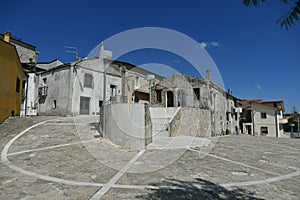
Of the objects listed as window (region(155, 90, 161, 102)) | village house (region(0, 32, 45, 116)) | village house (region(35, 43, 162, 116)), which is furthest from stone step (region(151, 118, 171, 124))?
village house (region(0, 32, 45, 116))

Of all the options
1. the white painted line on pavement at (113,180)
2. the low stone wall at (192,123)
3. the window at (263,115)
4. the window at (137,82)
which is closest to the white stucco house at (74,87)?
the window at (137,82)

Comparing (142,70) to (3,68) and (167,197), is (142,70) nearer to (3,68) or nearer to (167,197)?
(3,68)

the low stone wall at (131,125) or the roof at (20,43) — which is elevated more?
the roof at (20,43)

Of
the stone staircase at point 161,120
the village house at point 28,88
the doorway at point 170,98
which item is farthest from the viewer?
the village house at point 28,88

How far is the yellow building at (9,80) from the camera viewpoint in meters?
11.2

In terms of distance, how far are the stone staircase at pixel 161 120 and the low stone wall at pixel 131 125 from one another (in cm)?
337

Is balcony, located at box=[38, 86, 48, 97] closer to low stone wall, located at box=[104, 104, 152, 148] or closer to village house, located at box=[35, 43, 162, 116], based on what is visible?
village house, located at box=[35, 43, 162, 116]

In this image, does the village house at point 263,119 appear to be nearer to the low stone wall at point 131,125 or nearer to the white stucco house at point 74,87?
the white stucco house at point 74,87

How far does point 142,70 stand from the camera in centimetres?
2667

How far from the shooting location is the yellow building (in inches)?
439

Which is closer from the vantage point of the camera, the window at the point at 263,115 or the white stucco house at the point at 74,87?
the white stucco house at the point at 74,87

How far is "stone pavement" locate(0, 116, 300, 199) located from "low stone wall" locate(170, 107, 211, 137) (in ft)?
16.7

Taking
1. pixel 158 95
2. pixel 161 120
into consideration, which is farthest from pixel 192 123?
pixel 158 95

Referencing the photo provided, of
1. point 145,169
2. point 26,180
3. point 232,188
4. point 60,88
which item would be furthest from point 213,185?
point 60,88
